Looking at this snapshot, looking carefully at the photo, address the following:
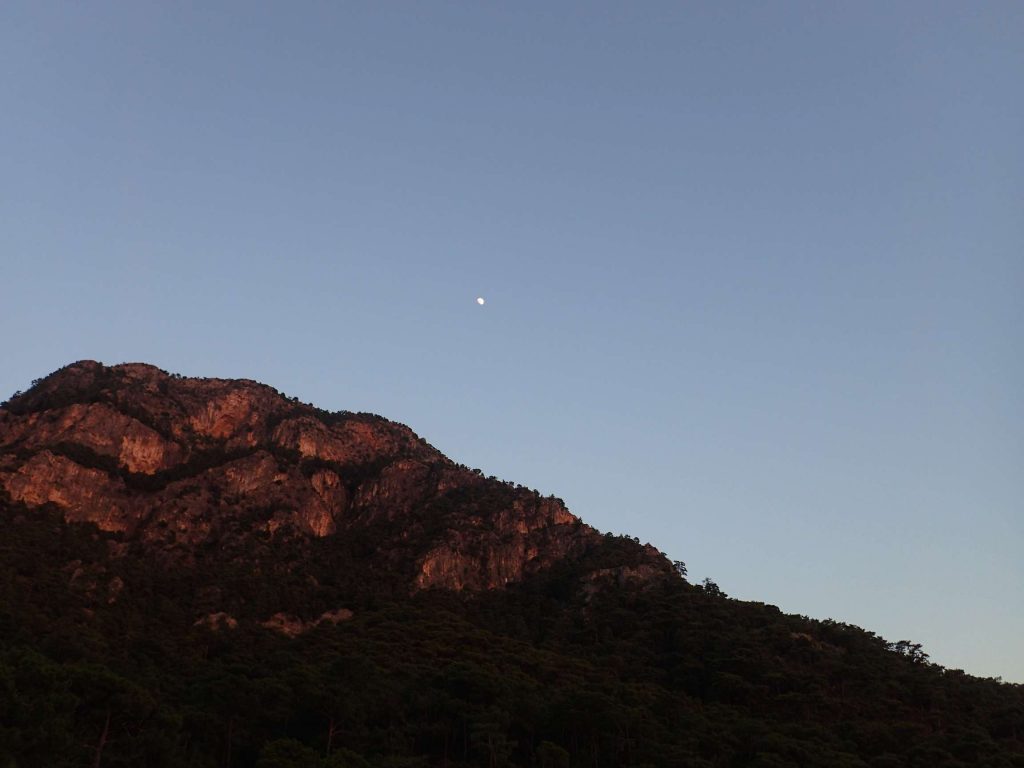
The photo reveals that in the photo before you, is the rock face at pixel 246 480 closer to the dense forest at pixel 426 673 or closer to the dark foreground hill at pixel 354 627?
the dark foreground hill at pixel 354 627

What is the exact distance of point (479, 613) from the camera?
14088 centimetres

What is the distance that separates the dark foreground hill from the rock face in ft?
1.67

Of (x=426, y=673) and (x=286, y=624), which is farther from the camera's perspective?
(x=286, y=624)

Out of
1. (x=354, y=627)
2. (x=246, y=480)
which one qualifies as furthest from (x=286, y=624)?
(x=246, y=480)

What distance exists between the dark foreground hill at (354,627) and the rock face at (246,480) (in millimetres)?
508

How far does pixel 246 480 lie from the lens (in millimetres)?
161000

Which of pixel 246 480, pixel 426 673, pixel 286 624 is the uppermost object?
pixel 246 480

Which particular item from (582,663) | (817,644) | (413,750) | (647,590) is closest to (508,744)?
(413,750)

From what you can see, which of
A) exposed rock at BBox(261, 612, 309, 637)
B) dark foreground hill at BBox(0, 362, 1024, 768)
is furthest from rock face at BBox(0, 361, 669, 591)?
exposed rock at BBox(261, 612, 309, 637)

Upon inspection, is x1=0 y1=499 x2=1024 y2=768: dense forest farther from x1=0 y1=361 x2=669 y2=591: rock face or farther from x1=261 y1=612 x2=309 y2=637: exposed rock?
x1=0 y1=361 x2=669 y2=591: rock face

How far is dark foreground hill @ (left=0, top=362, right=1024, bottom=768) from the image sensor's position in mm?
74000

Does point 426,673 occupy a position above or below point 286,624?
below

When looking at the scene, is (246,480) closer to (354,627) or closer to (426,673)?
(354,627)

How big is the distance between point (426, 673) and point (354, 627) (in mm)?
32209
